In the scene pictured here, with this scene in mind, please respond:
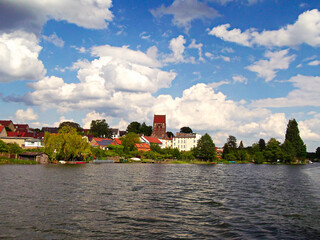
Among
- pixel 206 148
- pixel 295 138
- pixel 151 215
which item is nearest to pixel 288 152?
pixel 295 138

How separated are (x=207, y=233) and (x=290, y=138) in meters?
165

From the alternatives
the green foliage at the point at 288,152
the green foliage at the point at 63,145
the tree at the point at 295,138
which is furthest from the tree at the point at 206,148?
the green foliage at the point at 63,145

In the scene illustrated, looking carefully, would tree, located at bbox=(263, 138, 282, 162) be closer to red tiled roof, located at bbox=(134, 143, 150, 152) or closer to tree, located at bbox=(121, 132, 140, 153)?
red tiled roof, located at bbox=(134, 143, 150, 152)

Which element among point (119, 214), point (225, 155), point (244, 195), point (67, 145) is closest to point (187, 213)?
point (119, 214)

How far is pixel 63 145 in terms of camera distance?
92.5 metres

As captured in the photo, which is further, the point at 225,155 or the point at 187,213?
the point at 225,155

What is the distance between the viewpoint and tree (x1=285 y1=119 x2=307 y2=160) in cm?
16338

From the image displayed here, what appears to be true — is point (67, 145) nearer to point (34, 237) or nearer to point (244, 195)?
point (244, 195)

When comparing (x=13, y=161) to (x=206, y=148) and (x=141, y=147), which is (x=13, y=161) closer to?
(x=141, y=147)

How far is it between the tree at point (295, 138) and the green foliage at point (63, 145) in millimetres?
121750

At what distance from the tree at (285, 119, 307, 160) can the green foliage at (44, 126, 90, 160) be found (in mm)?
121750

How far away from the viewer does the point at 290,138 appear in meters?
165

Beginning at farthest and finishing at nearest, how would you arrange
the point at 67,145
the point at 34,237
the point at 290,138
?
1. the point at 290,138
2. the point at 67,145
3. the point at 34,237

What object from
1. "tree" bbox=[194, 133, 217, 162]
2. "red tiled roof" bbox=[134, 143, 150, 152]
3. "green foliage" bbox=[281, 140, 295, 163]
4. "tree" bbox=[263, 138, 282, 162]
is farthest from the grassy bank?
"green foliage" bbox=[281, 140, 295, 163]
